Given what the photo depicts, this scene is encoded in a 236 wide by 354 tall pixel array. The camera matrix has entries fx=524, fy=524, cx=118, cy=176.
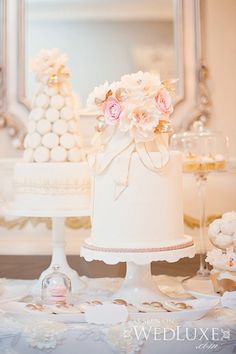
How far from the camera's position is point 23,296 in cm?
158

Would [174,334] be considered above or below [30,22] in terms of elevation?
below

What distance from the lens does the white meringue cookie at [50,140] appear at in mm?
1733

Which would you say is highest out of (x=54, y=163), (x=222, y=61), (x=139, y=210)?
(x=222, y=61)

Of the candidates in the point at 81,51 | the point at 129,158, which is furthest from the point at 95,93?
the point at 81,51

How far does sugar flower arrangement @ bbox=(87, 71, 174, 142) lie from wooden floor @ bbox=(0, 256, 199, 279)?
752mm

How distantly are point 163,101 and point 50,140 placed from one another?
45 centimetres

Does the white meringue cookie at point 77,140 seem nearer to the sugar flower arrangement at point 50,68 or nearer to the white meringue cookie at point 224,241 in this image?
the sugar flower arrangement at point 50,68

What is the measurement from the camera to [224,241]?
1.58 m

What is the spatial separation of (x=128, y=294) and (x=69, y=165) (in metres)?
0.48

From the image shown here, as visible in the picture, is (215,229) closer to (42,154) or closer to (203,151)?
(203,151)

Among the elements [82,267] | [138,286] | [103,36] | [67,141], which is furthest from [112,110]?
[103,36]

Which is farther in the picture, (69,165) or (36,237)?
(36,237)

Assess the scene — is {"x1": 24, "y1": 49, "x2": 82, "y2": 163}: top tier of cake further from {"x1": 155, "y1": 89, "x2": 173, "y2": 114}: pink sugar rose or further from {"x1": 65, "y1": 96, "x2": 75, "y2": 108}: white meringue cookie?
{"x1": 155, "y1": 89, "x2": 173, "y2": 114}: pink sugar rose

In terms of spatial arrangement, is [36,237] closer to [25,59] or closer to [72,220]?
[72,220]
